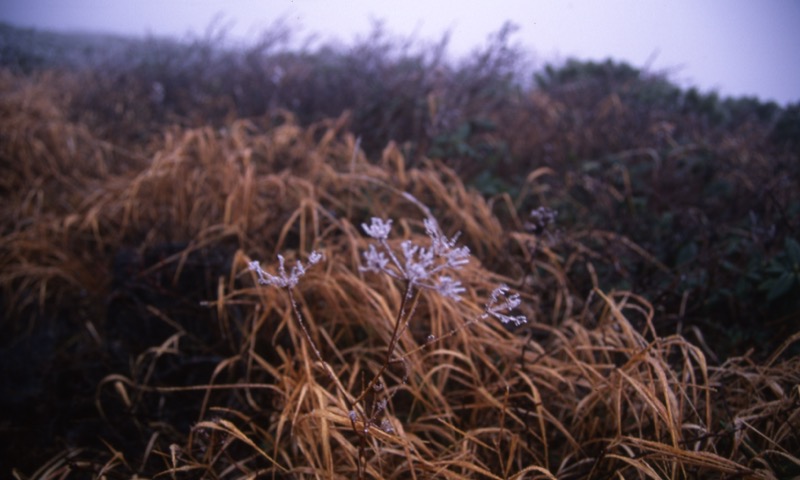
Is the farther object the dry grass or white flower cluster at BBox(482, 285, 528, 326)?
the dry grass

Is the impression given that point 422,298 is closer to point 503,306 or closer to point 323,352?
point 323,352

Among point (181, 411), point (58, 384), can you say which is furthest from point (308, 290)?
point (58, 384)

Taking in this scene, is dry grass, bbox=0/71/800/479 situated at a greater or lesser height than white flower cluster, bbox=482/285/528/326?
lesser

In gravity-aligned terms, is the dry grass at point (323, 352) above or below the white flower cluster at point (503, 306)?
below

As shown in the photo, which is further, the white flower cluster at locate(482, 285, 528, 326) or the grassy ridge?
the grassy ridge

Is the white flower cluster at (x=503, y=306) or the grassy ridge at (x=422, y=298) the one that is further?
the grassy ridge at (x=422, y=298)
